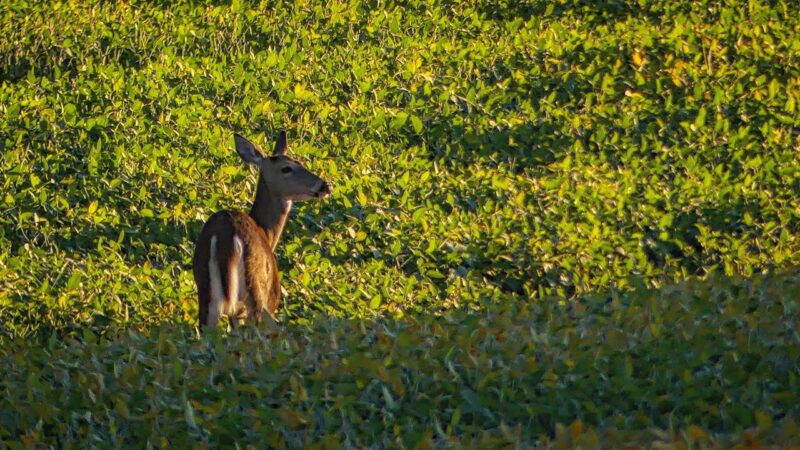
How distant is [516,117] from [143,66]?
395 centimetres

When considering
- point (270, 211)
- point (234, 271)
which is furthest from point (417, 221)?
point (234, 271)

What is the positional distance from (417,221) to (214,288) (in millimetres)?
3024

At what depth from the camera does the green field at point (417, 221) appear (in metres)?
6.79

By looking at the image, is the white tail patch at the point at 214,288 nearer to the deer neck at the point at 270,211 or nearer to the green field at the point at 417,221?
the green field at the point at 417,221

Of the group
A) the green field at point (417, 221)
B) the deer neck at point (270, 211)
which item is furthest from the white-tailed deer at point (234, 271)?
the deer neck at point (270, 211)

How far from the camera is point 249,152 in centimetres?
1081

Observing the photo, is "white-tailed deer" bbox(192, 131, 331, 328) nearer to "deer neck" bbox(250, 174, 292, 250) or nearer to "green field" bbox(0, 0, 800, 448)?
"green field" bbox(0, 0, 800, 448)

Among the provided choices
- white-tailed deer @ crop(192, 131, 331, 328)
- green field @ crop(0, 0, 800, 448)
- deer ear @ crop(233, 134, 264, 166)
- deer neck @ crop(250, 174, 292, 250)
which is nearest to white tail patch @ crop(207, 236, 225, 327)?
white-tailed deer @ crop(192, 131, 331, 328)

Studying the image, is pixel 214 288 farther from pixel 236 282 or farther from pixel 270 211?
pixel 270 211

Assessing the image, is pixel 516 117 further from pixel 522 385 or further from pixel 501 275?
pixel 522 385

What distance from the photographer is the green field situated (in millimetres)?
6789

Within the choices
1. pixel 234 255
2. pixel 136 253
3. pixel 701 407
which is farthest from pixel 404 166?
pixel 701 407

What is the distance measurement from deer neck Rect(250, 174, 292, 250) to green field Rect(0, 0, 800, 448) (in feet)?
1.74

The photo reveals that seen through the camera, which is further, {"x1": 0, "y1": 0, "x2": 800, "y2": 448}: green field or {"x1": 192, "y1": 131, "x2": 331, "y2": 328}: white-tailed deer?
{"x1": 192, "y1": 131, "x2": 331, "y2": 328}: white-tailed deer
